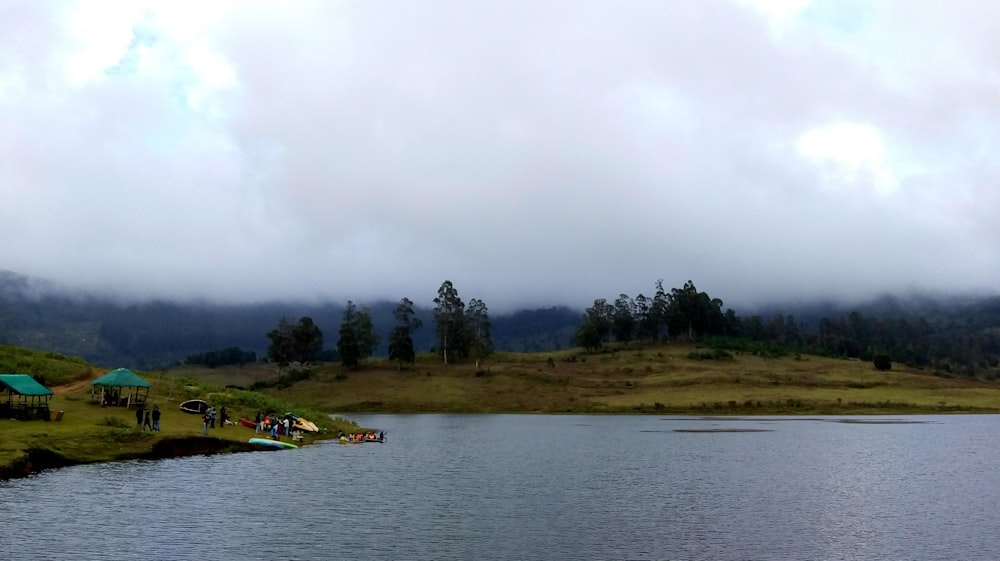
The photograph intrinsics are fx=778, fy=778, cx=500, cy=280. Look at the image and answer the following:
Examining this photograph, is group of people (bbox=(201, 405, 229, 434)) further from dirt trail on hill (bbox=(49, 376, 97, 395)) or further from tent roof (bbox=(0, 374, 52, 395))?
tent roof (bbox=(0, 374, 52, 395))

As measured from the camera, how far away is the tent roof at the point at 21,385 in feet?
253

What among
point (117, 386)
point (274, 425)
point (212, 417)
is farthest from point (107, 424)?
point (274, 425)

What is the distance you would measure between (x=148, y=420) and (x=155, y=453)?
24.7 ft

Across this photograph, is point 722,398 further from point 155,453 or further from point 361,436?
point 155,453

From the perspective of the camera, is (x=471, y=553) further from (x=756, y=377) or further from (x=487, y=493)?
(x=756, y=377)

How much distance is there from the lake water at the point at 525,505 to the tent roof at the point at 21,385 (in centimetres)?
1600

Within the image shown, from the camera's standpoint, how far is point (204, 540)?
4216 centimetres

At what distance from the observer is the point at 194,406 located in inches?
3915

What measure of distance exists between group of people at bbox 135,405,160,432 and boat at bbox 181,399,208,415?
10.9 meters

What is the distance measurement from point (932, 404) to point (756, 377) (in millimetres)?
40252

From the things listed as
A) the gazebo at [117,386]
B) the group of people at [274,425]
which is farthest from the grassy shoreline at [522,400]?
the group of people at [274,425]

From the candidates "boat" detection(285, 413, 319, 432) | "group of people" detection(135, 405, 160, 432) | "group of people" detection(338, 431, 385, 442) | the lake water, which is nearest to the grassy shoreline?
"group of people" detection(135, 405, 160, 432)

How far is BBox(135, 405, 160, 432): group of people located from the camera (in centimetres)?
8156

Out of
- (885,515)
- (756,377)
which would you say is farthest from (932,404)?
(885,515)
